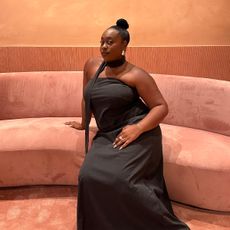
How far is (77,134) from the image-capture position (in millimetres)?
2473

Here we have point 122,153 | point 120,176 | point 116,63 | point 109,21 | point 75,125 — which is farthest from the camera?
point 109,21

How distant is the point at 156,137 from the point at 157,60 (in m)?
1.31

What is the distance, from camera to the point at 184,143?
A: 2.36 m

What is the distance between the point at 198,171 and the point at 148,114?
57 centimetres

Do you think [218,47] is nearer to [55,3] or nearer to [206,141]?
[206,141]

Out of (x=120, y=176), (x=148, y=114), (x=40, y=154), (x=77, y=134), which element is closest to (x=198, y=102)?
(x=148, y=114)

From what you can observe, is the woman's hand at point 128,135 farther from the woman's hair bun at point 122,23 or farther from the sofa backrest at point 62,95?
the sofa backrest at point 62,95

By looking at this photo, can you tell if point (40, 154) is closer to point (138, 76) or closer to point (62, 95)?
point (62, 95)

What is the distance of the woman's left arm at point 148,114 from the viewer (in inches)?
77.1

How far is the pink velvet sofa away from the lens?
2209mm

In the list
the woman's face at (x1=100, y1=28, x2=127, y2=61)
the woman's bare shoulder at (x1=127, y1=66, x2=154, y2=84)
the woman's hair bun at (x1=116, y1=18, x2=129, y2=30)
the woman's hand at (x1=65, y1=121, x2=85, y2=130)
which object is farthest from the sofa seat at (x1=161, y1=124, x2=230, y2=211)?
the woman's hair bun at (x1=116, y1=18, x2=129, y2=30)

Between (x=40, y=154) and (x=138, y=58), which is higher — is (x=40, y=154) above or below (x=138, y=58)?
below

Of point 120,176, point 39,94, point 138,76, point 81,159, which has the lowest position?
point 81,159

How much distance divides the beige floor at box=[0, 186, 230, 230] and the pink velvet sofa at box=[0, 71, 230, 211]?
0.22 ft
